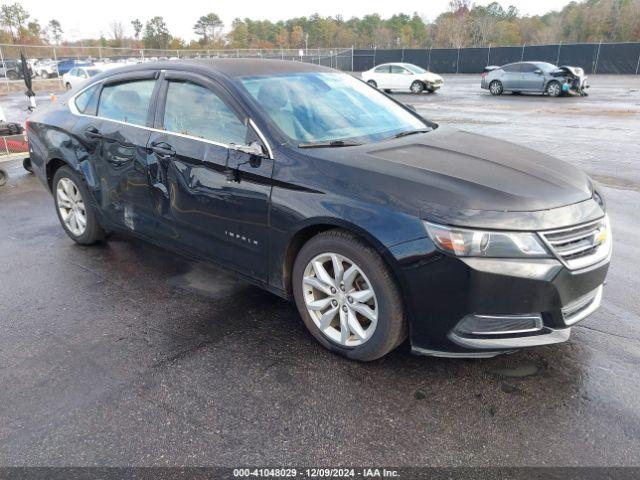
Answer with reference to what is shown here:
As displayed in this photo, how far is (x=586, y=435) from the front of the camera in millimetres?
2529

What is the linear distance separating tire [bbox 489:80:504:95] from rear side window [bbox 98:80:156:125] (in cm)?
2382

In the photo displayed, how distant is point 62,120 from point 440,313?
4.11 m

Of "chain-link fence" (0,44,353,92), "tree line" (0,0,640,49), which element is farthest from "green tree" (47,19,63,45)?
"chain-link fence" (0,44,353,92)

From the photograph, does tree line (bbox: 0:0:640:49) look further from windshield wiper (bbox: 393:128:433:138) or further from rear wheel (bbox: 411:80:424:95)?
windshield wiper (bbox: 393:128:433:138)

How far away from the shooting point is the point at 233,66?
390 centimetres

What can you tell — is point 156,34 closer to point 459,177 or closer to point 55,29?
point 55,29

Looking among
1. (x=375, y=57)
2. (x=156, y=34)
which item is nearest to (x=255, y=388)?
(x=375, y=57)

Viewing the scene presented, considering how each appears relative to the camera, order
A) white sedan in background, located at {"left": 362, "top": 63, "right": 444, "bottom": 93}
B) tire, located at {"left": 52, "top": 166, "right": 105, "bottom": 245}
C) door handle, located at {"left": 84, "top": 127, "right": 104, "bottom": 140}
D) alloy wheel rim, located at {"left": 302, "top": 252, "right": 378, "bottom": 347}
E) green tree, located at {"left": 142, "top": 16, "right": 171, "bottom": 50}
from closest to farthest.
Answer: alloy wheel rim, located at {"left": 302, "top": 252, "right": 378, "bottom": 347}, door handle, located at {"left": 84, "top": 127, "right": 104, "bottom": 140}, tire, located at {"left": 52, "top": 166, "right": 105, "bottom": 245}, white sedan in background, located at {"left": 362, "top": 63, "right": 444, "bottom": 93}, green tree, located at {"left": 142, "top": 16, "right": 171, "bottom": 50}

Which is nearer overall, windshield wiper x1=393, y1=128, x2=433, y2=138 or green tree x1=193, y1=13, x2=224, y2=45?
windshield wiper x1=393, y1=128, x2=433, y2=138

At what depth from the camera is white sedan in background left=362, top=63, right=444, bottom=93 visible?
26750mm

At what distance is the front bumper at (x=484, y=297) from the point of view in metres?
2.60

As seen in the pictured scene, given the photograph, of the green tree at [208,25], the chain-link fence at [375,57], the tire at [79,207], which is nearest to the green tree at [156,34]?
the green tree at [208,25]

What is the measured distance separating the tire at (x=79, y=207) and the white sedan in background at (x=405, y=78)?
23.5 m

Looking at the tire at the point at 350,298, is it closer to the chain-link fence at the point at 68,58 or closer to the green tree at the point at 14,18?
the chain-link fence at the point at 68,58
